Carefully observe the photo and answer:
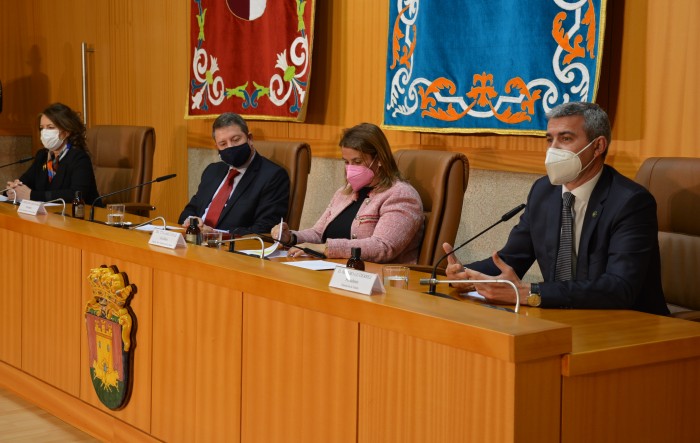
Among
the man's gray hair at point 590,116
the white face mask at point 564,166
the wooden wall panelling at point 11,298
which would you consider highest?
the man's gray hair at point 590,116

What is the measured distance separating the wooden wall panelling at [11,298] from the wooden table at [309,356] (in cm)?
6

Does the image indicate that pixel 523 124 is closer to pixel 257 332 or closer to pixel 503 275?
pixel 503 275

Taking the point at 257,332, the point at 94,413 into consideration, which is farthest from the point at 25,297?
the point at 257,332

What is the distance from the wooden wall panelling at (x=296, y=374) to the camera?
2.00 m

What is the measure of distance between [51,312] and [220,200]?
3.85 ft

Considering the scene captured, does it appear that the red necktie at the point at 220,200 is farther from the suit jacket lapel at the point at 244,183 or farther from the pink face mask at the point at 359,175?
the pink face mask at the point at 359,175

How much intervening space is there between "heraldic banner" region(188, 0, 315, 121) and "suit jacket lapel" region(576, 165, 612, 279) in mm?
2485

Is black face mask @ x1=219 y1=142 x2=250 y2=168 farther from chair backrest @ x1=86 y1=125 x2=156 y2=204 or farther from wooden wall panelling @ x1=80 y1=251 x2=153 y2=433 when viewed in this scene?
wooden wall panelling @ x1=80 y1=251 x2=153 y2=433

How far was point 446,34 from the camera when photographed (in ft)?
13.2

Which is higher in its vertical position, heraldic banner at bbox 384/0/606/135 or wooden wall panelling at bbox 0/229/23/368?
heraldic banner at bbox 384/0/606/135

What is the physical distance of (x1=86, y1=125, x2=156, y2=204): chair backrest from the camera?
4988 millimetres

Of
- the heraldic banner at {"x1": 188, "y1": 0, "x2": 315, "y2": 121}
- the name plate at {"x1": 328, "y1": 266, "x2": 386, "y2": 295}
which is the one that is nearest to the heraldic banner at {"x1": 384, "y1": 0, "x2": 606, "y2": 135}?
the heraldic banner at {"x1": 188, "y1": 0, "x2": 315, "y2": 121}

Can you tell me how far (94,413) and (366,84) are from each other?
89.1 inches

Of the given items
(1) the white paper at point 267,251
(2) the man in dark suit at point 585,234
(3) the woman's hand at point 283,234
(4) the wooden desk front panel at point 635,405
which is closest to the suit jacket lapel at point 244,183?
(3) the woman's hand at point 283,234
